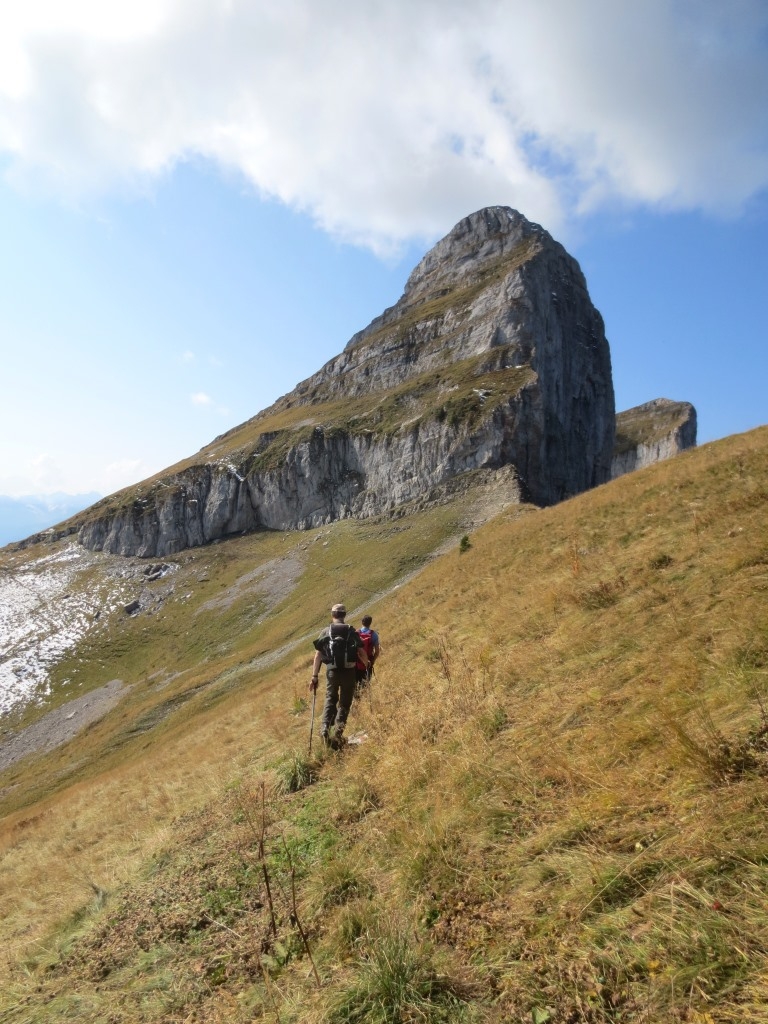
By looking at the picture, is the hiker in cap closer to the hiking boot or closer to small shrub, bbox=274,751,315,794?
the hiking boot

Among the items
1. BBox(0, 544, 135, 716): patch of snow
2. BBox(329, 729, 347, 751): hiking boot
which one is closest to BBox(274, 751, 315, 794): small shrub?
BBox(329, 729, 347, 751): hiking boot

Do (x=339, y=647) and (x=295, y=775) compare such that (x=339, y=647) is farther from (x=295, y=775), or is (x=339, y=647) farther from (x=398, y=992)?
(x=398, y=992)

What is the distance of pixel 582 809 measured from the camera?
4.44 meters

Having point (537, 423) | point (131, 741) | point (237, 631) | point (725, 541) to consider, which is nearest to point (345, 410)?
point (537, 423)

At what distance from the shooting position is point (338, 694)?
901 centimetres

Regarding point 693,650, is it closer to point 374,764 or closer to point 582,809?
point 582,809

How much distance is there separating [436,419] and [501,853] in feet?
240

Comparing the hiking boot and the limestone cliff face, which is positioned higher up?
the limestone cliff face

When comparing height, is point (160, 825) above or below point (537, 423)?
below

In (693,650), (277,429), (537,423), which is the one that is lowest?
(693,650)

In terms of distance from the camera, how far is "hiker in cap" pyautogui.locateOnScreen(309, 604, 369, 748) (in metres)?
8.85

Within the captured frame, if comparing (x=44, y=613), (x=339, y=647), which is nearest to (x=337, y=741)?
(x=339, y=647)

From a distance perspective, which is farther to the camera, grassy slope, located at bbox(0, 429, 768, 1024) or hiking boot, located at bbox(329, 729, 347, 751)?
hiking boot, located at bbox(329, 729, 347, 751)

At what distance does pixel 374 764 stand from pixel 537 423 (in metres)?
70.2
